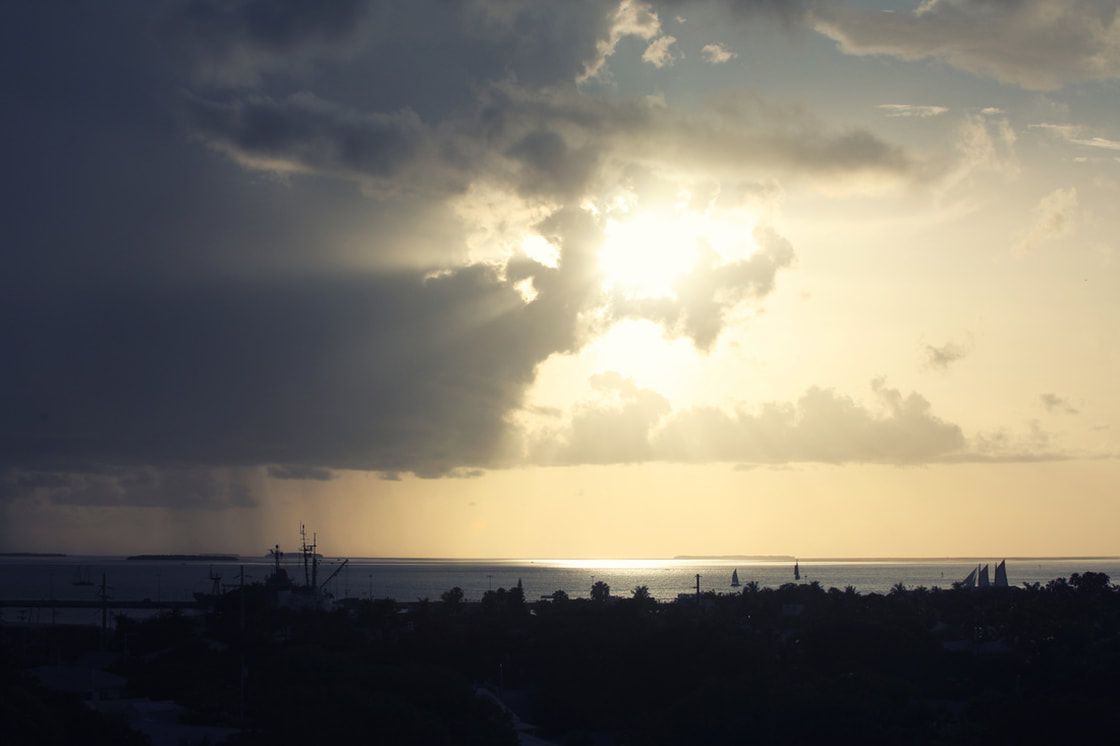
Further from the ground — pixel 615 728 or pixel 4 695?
pixel 4 695

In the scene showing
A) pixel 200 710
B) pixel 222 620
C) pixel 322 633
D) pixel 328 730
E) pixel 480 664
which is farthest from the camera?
pixel 222 620

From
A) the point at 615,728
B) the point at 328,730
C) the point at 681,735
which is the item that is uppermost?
the point at 328,730

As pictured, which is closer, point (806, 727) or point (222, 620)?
point (806, 727)

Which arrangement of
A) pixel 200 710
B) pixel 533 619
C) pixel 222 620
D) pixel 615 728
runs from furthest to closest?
pixel 222 620
pixel 533 619
pixel 615 728
pixel 200 710

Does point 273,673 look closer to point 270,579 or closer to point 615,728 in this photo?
point 615,728

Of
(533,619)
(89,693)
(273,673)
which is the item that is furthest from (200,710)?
(533,619)

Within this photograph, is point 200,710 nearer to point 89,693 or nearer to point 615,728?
point 89,693

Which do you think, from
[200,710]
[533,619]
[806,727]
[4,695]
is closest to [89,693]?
[200,710]
